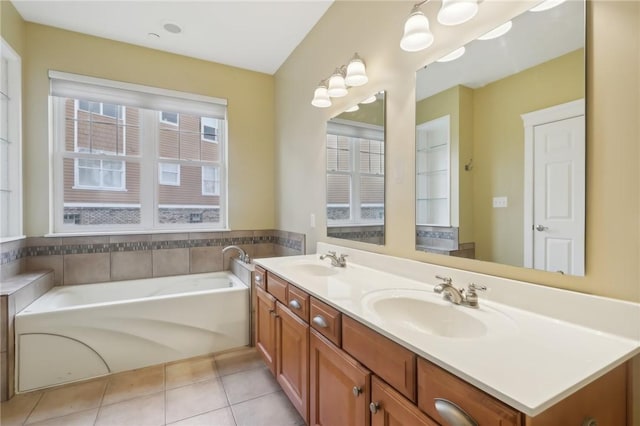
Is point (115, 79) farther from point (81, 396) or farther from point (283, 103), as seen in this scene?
point (81, 396)

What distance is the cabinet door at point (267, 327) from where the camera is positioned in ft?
6.21

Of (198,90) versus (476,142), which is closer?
(476,142)

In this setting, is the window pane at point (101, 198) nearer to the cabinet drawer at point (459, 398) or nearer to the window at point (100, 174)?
the window at point (100, 174)

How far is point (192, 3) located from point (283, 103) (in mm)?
1214

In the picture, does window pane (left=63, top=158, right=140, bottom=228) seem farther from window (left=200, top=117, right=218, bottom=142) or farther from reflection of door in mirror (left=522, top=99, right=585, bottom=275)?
reflection of door in mirror (left=522, top=99, right=585, bottom=275)

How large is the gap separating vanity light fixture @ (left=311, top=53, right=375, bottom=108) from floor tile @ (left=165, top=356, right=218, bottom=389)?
219 centimetres

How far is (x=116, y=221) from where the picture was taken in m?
2.91

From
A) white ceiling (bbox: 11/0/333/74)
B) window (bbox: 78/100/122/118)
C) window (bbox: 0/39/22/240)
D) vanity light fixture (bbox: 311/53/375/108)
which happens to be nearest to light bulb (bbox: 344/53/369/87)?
vanity light fixture (bbox: 311/53/375/108)

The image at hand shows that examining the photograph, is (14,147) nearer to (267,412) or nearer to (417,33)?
(267,412)

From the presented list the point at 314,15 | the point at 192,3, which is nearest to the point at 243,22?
the point at 192,3

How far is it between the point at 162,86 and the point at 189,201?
1194 millimetres

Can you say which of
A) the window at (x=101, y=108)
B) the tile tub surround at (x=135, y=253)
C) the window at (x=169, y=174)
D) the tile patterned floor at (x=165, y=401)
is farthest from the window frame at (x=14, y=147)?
the tile patterned floor at (x=165, y=401)

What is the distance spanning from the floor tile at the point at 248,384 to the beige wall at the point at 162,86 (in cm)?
162

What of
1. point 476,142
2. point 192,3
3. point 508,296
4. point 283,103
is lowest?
point 508,296
